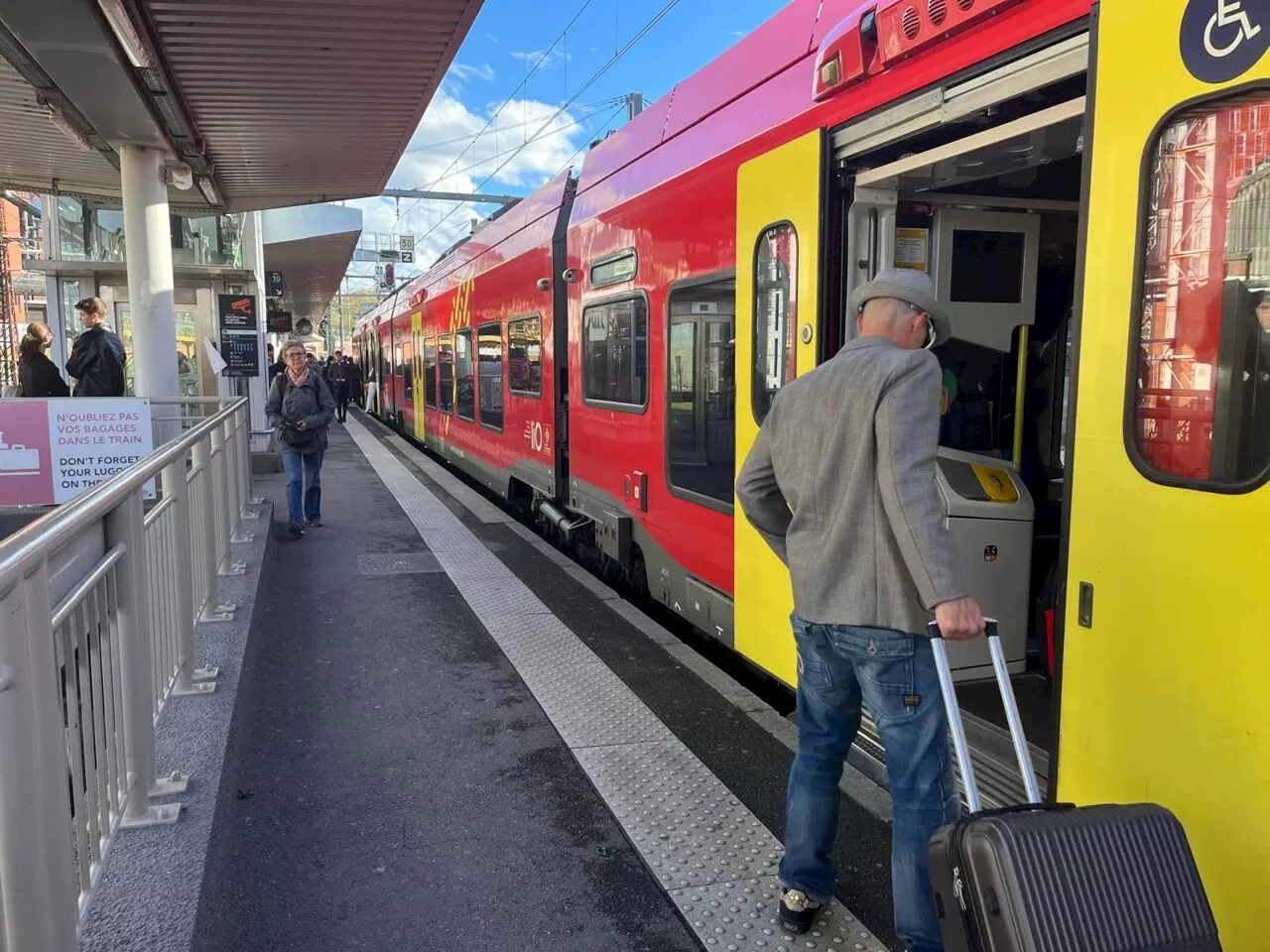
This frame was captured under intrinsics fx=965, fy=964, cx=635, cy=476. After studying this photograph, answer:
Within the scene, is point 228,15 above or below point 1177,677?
A: above

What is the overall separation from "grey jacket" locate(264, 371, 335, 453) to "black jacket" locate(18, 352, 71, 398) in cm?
176

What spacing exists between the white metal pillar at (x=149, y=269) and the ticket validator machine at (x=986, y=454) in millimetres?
6105

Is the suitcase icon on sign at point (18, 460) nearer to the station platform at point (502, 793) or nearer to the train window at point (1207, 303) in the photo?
the station platform at point (502, 793)

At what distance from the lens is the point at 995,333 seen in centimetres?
392

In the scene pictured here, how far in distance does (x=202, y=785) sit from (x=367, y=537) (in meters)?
4.74

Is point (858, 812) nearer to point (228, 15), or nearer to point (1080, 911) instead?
point (1080, 911)

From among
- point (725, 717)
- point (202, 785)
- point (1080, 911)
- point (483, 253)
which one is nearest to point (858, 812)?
point (725, 717)

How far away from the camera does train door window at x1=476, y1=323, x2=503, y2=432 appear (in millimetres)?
8844

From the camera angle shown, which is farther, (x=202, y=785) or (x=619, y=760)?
(x=619, y=760)

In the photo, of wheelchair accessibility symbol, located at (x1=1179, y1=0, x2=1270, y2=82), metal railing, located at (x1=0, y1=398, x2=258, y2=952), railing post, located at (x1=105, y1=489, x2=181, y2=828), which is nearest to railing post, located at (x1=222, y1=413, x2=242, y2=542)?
metal railing, located at (x1=0, y1=398, x2=258, y2=952)

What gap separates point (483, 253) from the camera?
9586mm

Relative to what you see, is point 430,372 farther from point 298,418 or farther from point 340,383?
point 340,383

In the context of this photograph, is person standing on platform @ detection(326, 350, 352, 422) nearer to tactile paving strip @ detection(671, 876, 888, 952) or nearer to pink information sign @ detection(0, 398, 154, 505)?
pink information sign @ detection(0, 398, 154, 505)

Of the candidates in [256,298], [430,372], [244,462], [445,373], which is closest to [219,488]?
[244,462]
